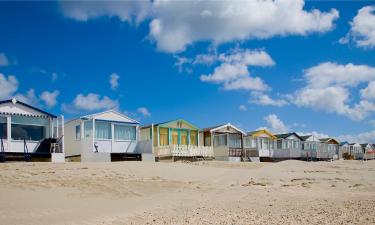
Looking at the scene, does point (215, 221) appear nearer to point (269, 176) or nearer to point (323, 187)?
point (323, 187)

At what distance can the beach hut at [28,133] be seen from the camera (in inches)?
912

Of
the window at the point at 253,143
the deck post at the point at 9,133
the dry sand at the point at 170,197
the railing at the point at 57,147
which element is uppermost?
the deck post at the point at 9,133

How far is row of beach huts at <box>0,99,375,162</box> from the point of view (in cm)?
2377

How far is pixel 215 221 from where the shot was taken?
10.1 meters

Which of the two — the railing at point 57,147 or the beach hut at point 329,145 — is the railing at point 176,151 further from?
the beach hut at point 329,145

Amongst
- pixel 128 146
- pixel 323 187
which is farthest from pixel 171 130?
pixel 323 187

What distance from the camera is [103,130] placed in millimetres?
28875

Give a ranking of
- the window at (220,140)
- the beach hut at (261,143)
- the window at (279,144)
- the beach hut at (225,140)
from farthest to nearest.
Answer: the window at (279,144), the beach hut at (261,143), the window at (220,140), the beach hut at (225,140)

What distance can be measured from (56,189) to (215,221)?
617 centimetres

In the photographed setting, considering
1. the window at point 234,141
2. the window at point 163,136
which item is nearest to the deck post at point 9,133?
the window at point 163,136

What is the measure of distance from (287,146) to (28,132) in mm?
35120

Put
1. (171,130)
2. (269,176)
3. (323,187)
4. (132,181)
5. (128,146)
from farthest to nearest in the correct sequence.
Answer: (171,130) → (128,146) → (269,176) → (323,187) → (132,181)

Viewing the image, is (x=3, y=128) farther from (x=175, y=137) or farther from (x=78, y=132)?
(x=175, y=137)

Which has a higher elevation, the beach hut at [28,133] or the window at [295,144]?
the beach hut at [28,133]
